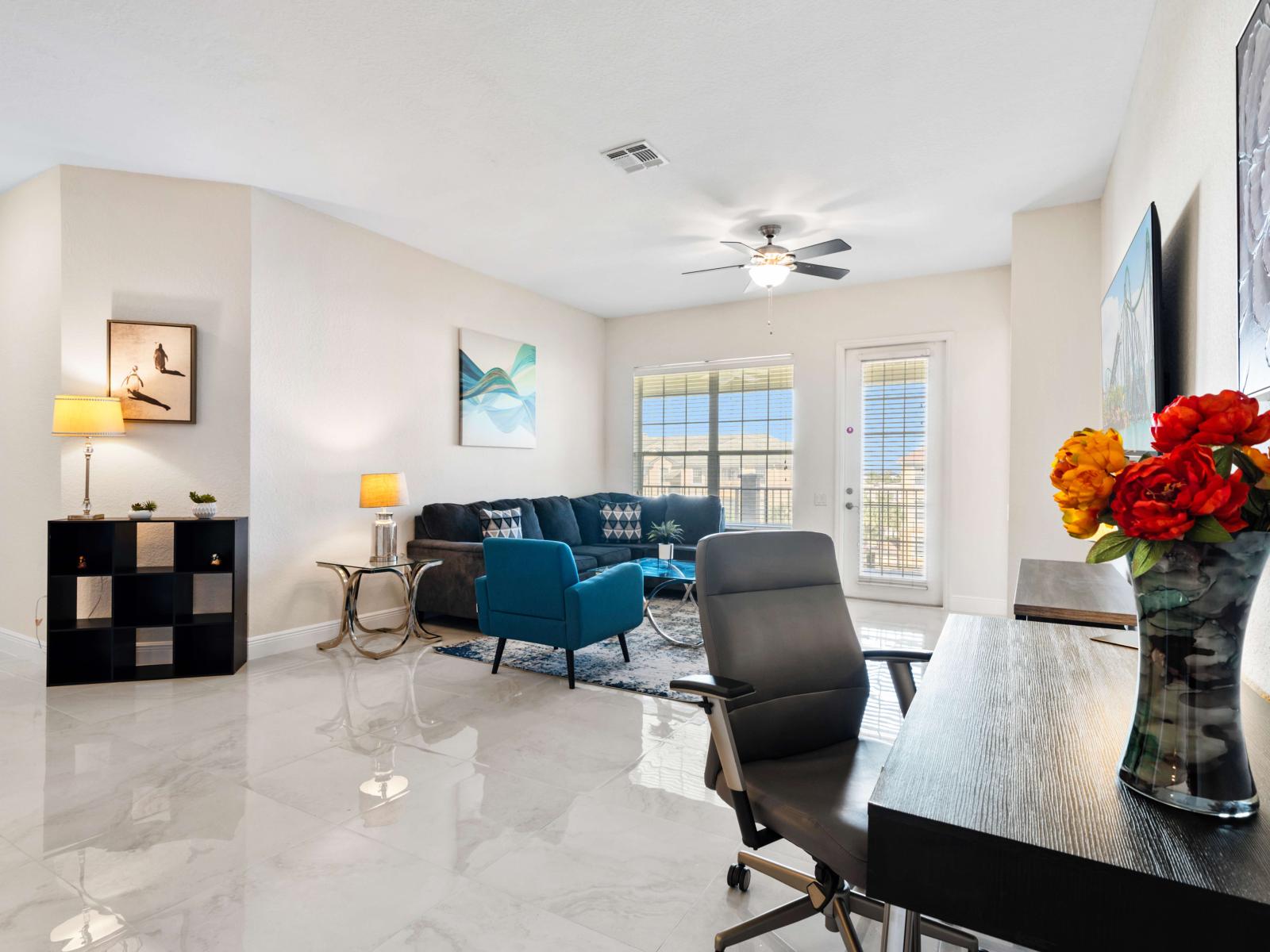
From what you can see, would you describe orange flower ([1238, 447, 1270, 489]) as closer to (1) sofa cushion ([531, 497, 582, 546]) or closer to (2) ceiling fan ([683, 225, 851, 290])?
(2) ceiling fan ([683, 225, 851, 290])

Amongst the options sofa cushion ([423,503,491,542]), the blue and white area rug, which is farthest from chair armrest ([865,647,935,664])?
sofa cushion ([423,503,491,542])

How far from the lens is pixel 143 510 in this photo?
147 inches

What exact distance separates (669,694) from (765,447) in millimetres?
3524

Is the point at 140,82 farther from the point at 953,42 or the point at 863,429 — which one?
the point at 863,429

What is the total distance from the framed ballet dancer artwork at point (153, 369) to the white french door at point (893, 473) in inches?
197

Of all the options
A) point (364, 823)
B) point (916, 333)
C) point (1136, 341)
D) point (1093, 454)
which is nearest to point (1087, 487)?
point (1093, 454)

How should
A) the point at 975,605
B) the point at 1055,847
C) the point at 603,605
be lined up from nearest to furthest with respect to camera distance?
→ the point at 1055,847 → the point at 603,605 → the point at 975,605

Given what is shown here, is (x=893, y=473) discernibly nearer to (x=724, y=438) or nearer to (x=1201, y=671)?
(x=724, y=438)

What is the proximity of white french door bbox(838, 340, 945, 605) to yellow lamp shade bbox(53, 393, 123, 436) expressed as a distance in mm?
5314

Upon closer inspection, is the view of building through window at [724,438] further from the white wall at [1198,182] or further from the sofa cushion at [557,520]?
the white wall at [1198,182]

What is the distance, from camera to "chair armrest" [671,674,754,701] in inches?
57.8

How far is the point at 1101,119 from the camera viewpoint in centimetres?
315

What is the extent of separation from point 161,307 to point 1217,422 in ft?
15.7

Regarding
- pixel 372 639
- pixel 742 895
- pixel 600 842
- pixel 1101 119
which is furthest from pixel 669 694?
pixel 1101 119
